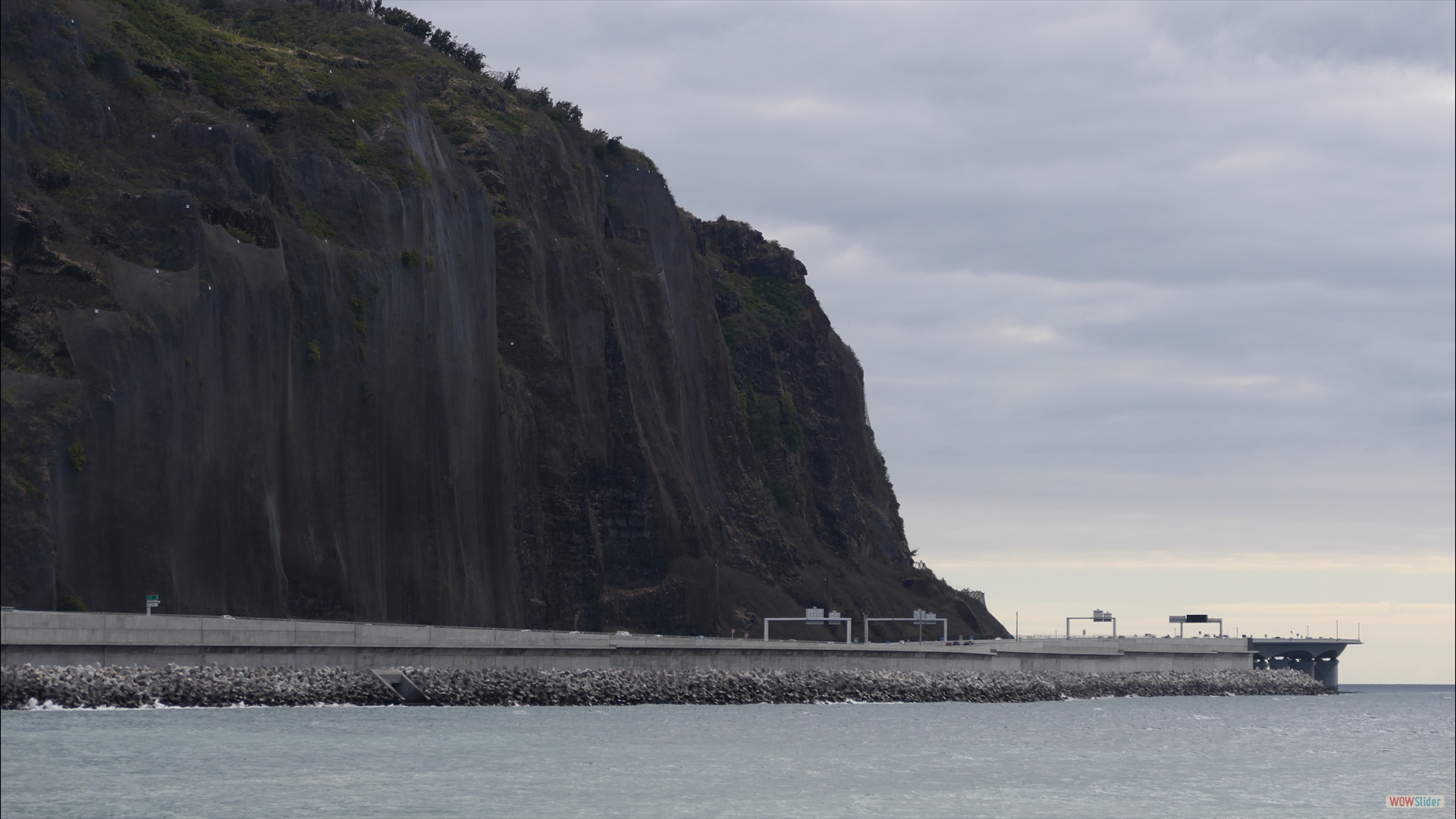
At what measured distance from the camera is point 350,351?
87.9m

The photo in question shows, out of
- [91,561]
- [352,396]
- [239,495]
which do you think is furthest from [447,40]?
[91,561]

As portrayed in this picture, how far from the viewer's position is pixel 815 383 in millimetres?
162375

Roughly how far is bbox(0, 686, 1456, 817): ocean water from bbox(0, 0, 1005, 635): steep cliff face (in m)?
17.4

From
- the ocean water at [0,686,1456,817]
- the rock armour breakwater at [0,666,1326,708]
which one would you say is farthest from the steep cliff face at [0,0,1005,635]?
the ocean water at [0,686,1456,817]

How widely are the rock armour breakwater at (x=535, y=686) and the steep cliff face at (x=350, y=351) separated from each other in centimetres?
1069

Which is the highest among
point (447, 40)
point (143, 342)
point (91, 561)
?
point (447, 40)

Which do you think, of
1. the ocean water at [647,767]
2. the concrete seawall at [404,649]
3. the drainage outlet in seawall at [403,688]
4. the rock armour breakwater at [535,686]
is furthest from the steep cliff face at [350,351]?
the ocean water at [647,767]

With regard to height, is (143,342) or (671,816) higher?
(143,342)

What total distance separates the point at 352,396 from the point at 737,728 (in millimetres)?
33489

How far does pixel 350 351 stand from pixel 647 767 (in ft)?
152

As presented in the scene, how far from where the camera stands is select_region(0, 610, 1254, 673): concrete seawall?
2174 inches

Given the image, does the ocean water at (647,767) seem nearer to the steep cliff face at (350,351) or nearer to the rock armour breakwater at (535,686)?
the rock armour breakwater at (535,686)

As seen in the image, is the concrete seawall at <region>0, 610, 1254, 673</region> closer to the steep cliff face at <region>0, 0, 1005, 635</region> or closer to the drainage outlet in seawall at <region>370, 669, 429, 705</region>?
the drainage outlet in seawall at <region>370, 669, 429, 705</region>

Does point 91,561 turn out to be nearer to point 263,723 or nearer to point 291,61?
point 263,723
